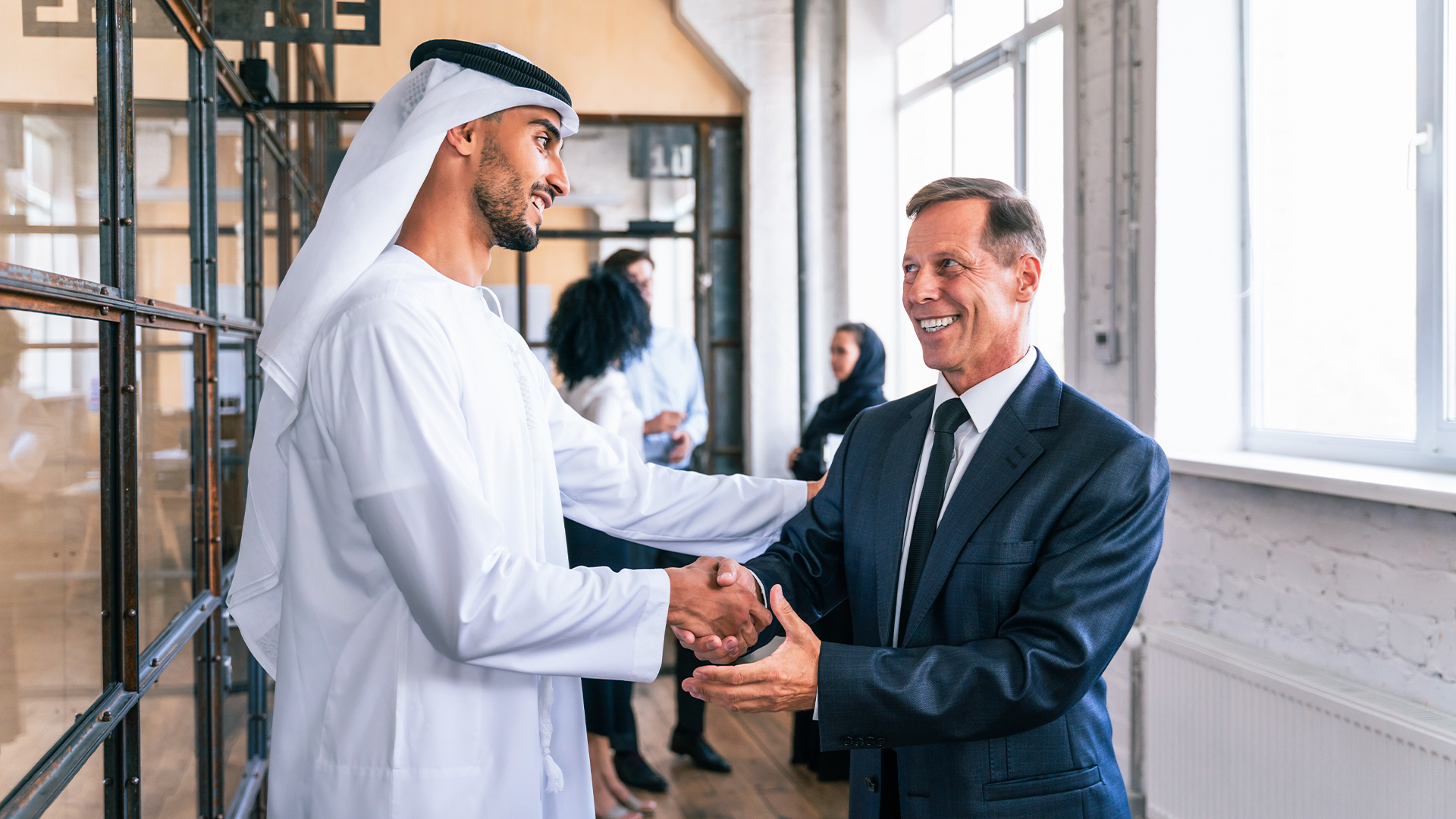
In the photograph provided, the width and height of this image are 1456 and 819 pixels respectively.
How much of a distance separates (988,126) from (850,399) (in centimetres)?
155

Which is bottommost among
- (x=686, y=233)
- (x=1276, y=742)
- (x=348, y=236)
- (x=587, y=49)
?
(x=1276, y=742)

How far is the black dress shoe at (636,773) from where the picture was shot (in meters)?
3.54

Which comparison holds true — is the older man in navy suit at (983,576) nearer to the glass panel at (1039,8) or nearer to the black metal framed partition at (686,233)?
the glass panel at (1039,8)

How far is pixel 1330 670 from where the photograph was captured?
2.41m

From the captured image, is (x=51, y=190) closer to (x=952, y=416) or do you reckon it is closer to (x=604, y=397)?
(x=952, y=416)

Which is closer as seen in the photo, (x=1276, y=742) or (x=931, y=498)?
(x=931, y=498)

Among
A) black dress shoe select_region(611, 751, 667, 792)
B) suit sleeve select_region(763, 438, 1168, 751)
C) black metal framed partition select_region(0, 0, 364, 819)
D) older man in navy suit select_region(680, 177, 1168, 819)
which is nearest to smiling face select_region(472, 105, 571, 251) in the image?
black metal framed partition select_region(0, 0, 364, 819)

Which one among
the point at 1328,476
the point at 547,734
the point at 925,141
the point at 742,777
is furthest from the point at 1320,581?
the point at 925,141

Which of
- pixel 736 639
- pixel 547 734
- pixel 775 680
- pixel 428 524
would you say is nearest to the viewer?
pixel 428 524

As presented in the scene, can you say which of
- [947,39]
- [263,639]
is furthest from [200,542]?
[947,39]

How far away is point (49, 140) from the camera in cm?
120

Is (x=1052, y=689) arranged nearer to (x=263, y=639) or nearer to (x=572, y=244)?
(x=263, y=639)

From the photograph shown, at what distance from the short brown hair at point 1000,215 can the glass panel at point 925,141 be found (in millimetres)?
3661

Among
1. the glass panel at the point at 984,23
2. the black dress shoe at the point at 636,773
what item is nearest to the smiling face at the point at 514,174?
the black dress shoe at the point at 636,773
